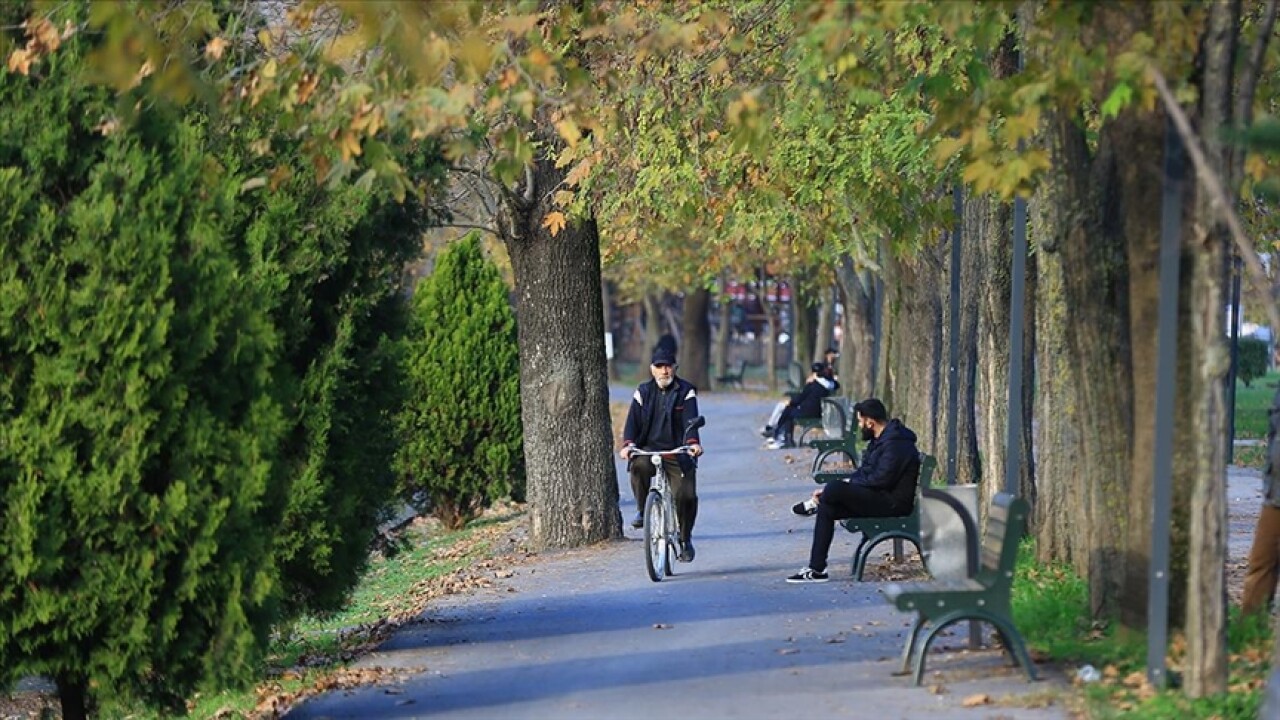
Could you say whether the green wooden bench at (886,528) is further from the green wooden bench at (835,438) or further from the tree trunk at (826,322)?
the tree trunk at (826,322)

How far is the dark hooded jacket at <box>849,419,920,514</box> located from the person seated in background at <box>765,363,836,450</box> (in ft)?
63.2

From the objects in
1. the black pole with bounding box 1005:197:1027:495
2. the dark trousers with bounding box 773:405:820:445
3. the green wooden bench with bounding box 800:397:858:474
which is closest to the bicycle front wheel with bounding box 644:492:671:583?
the black pole with bounding box 1005:197:1027:495

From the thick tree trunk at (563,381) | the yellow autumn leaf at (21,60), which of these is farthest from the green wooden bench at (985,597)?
the thick tree trunk at (563,381)

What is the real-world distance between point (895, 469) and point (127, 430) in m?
7.34

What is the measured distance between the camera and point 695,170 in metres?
18.6

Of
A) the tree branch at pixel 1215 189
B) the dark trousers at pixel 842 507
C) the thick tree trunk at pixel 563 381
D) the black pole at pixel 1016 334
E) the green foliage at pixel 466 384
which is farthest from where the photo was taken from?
the green foliage at pixel 466 384

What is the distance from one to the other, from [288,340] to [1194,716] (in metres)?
5.30

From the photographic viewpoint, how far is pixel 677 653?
12.5 m

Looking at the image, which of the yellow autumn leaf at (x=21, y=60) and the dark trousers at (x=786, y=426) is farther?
the dark trousers at (x=786, y=426)

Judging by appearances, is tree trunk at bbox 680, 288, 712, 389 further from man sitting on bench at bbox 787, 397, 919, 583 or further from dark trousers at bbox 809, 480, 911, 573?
dark trousers at bbox 809, 480, 911, 573

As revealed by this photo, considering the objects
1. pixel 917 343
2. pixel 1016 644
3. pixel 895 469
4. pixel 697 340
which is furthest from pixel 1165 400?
pixel 697 340

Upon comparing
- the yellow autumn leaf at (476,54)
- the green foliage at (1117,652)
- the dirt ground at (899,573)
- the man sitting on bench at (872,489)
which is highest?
the yellow autumn leaf at (476,54)

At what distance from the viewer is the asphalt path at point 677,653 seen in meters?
10.5

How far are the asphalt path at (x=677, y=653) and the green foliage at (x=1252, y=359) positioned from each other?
38952 millimetres
